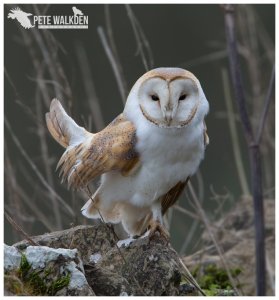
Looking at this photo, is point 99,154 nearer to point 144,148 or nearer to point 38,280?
point 144,148

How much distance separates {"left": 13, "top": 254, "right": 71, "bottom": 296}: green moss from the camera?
2.84 metres

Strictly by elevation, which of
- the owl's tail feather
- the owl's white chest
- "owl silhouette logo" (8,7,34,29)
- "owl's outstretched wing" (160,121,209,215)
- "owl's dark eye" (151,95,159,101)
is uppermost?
"owl silhouette logo" (8,7,34,29)

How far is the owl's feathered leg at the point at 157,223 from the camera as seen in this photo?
346cm

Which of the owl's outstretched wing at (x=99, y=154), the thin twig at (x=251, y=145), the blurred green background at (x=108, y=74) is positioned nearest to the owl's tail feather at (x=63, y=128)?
the owl's outstretched wing at (x=99, y=154)

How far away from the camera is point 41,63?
14.0 feet

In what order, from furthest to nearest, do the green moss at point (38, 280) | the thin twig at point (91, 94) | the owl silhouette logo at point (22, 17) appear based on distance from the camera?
the thin twig at point (91, 94) < the owl silhouette logo at point (22, 17) < the green moss at point (38, 280)

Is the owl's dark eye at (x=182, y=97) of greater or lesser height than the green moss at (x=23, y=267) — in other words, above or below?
above

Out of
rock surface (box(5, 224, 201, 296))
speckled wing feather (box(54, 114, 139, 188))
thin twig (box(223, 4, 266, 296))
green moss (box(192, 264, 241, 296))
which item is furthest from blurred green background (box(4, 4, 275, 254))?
thin twig (box(223, 4, 266, 296))

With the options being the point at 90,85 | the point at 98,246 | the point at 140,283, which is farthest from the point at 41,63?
the point at 140,283

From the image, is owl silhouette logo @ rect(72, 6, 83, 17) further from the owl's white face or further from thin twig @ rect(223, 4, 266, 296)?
thin twig @ rect(223, 4, 266, 296)

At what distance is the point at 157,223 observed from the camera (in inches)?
138

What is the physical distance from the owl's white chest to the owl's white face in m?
0.05

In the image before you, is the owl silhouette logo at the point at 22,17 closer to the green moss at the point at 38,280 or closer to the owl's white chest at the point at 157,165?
the owl's white chest at the point at 157,165

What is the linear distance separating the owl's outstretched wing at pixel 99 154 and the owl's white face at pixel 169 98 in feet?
0.34
